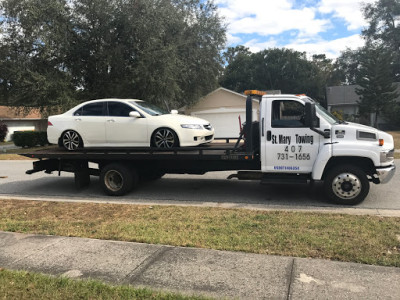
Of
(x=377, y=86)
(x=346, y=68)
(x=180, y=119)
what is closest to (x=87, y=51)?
(x=180, y=119)

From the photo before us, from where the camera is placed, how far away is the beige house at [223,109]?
2619 centimetres

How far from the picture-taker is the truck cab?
6.38 meters

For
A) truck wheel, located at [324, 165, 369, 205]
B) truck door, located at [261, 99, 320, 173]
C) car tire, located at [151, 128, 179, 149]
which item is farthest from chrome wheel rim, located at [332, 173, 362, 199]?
car tire, located at [151, 128, 179, 149]

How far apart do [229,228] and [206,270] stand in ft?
4.64

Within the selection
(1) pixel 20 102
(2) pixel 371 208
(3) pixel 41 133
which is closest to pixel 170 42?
(1) pixel 20 102

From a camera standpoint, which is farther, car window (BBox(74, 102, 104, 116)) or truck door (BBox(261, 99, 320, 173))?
car window (BBox(74, 102, 104, 116))

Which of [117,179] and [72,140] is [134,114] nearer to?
[117,179]

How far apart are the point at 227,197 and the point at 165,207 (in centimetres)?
161

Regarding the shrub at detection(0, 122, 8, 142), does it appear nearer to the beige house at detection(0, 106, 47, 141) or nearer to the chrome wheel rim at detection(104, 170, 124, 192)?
the beige house at detection(0, 106, 47, 141)

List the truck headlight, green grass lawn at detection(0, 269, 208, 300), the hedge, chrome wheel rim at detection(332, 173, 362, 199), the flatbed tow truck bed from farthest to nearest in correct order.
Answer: the hedge, the flatbed tow truck bed, chrome wheel rim at detection(332, 173, 362, 199), the truck headlight, green grass lawn at detection(0, 269, 208, 300)

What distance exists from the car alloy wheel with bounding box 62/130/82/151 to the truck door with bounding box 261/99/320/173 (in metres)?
4.35

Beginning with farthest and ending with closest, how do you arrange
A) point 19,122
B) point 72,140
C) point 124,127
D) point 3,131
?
point 19,122, point 3,131, point 72,140, point 124,127

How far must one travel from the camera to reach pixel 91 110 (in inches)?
318

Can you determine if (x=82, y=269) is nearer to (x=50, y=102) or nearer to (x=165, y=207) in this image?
(x=165, y=207)
